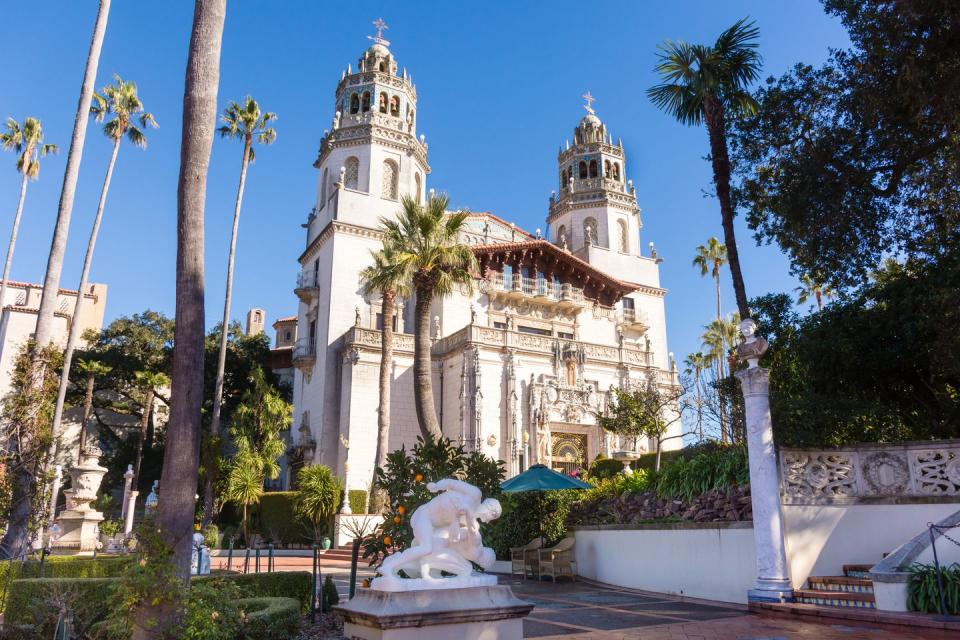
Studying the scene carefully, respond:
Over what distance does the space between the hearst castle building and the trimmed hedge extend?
1492 cm

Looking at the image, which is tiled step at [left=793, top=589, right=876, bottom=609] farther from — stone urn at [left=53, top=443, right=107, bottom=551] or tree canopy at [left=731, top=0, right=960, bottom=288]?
stone urn at [left=53, top=443, right=107, bottom=551]

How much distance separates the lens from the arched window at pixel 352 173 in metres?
36.5

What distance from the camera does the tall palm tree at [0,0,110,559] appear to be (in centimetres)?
1309

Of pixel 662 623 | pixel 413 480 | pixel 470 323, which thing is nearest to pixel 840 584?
pixel 662 623

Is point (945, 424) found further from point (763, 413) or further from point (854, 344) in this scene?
point (763, 413)

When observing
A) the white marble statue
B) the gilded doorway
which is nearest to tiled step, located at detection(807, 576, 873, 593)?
the white marble statue

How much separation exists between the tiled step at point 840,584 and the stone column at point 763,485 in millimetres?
646

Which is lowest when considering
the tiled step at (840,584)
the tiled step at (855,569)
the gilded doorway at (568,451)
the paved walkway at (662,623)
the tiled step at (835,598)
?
the paved walkway at (662,623)

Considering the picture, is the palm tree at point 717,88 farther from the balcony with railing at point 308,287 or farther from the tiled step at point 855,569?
the balcony with railing at point 308,287

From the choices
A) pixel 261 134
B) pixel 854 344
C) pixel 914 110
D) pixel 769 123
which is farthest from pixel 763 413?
pixel 261 134

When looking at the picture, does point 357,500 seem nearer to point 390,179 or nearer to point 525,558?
point 525,558

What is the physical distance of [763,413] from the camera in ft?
37.4

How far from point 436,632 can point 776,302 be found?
12.0 meters

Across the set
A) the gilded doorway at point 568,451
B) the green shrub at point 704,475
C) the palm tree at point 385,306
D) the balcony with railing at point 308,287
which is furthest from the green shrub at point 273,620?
the balcony with railing at point 308,287
